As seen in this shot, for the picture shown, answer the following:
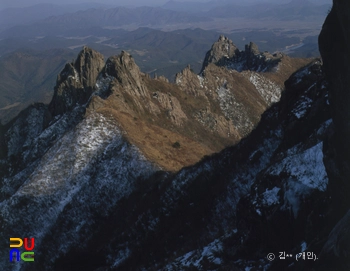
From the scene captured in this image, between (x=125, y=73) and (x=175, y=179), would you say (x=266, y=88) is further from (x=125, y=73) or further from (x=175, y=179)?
(x=175, y=179)

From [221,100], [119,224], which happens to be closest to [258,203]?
[119,224]

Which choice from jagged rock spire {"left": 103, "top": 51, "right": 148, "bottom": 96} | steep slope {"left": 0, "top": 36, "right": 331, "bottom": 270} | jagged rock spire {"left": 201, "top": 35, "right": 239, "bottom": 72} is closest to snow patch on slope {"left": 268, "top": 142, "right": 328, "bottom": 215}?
steep slope {"left": 0, "top": 36, "right": 331, "bottom": 270}

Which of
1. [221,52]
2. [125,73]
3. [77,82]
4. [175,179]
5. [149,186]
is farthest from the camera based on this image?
[221,52]

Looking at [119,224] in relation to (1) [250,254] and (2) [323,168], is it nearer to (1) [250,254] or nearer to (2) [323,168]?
(1) [250,254]

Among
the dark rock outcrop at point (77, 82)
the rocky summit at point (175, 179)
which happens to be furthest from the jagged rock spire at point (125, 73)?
the dark rock outcrop at point (77, 82)

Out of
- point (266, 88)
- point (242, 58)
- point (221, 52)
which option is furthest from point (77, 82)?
point (221, 52)

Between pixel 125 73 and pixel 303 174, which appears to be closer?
pixel 303 174

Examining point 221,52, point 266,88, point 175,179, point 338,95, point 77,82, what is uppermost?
point 221,52

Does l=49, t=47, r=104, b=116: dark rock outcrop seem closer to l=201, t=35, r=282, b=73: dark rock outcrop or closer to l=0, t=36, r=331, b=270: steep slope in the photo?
l=0, t=36, r=331, b=270: steep slope

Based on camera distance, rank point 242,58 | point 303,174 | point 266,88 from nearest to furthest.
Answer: point 303,174 → point 266,88 → point 242,58
